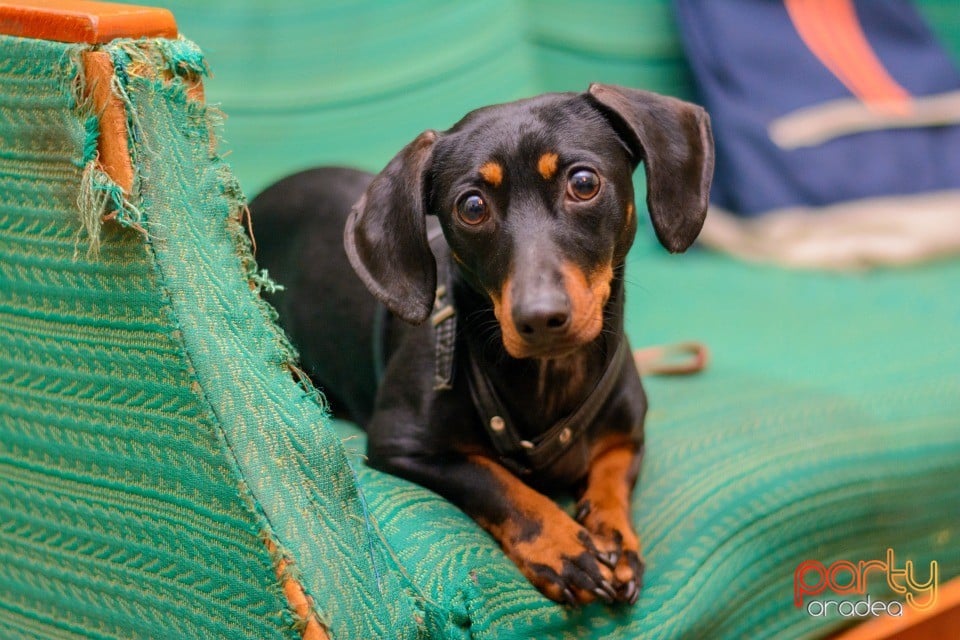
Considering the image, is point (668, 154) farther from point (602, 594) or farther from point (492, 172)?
point (602, 594)

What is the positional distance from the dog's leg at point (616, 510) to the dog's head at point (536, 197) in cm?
28

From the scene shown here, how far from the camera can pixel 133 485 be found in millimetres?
1229

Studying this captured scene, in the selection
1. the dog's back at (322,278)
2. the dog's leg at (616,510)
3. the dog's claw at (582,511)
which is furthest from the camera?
the dog's back at (322,278)

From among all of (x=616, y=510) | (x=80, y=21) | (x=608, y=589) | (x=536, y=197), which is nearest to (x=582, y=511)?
(x=616, y=510)

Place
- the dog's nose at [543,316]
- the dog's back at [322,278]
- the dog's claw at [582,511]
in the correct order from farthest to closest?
the dog's back at [322,278] < the dog's claw at [582,511] < the dog's nose at [543,316]

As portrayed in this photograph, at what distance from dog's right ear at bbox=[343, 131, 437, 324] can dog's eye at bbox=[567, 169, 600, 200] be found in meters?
0.22

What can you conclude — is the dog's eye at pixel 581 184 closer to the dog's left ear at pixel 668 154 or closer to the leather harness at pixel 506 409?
the dog's left ear at pixel 668 154

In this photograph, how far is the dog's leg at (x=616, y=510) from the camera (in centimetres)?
135

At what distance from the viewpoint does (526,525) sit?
4.43 feet

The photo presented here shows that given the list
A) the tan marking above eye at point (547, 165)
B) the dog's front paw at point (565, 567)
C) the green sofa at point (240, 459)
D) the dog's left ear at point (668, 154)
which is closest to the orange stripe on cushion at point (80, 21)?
the green sofa at point (240, 459)

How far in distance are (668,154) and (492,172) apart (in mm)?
264

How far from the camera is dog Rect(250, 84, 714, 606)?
1322 mm

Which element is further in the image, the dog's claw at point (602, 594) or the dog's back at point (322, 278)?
the dog's back at point (322, 278)

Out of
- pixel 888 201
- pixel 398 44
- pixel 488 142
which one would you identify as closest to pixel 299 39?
pixel 398 44
